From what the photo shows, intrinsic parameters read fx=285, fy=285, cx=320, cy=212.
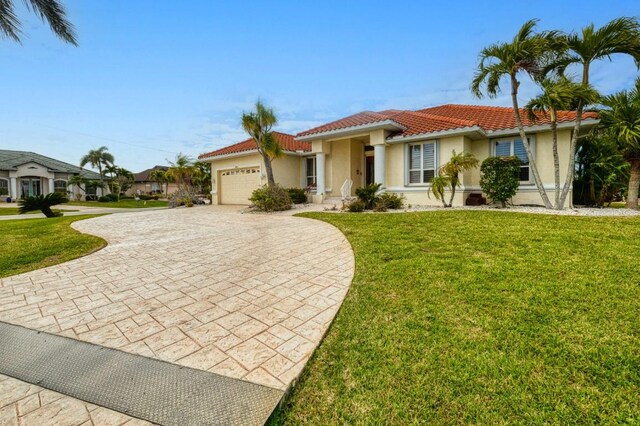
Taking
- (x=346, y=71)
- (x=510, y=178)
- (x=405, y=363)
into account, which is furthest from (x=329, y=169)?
(x=405, y=363)

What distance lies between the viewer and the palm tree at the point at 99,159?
3753 cm

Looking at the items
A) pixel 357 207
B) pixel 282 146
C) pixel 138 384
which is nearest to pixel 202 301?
pixel 138 384

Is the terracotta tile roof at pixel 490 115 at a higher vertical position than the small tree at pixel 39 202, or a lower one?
higher

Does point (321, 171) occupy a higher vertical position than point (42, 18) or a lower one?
lower

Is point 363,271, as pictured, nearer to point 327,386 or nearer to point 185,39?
point 327,386

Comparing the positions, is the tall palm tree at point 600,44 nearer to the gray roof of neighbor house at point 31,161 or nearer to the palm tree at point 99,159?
the palm tree at point 99,159

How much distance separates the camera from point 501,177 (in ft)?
37.3

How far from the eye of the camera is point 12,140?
36.2 metres

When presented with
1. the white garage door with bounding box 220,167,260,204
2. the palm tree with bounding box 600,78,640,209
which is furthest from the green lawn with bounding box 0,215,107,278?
the palm tree with bounding box 600,78,640,209

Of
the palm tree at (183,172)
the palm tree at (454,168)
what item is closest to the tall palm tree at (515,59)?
the palm tree at (454,168)

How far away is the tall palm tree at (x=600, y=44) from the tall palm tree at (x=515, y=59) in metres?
0.65

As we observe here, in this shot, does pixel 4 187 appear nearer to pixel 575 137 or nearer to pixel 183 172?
pixel 183 172

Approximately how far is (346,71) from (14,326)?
58.3ft

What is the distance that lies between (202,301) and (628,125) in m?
14.1
